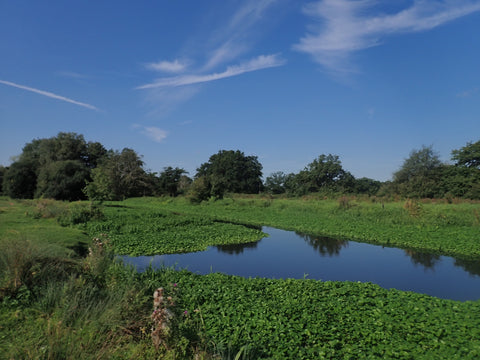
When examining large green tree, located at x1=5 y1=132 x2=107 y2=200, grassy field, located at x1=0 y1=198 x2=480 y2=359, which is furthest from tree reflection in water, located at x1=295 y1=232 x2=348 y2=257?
large green tree, located at x1=5 y1=132 x2=107 y2=200

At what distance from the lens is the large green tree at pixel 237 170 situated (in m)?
52.4

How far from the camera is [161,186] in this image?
43594 millimetres

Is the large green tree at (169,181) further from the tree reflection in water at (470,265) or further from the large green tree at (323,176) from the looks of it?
the tree reflection in water at (470,265)

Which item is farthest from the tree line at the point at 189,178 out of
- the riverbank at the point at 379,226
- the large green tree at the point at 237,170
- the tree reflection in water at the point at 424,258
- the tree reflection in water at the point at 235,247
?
the tree reflection in water at the point at 424,258

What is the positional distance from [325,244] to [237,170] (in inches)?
1568

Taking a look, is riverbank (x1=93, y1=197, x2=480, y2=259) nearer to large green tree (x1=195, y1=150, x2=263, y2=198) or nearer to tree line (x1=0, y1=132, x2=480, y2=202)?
tree line (x1=0, y1=132, x2=480, y2=202)

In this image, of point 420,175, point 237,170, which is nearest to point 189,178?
point 237,170

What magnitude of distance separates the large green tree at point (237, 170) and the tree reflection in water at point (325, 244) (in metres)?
35.7

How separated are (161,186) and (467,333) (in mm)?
41336

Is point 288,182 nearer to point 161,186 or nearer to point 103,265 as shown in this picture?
point 161,186

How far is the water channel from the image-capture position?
28.3ft

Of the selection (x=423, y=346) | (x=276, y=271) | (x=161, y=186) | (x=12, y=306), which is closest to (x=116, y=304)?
(x=12, y=306)

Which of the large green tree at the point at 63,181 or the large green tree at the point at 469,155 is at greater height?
the large green tree at the point at 469,155

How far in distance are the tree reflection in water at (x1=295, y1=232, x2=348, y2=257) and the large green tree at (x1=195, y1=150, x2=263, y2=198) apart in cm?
3565
